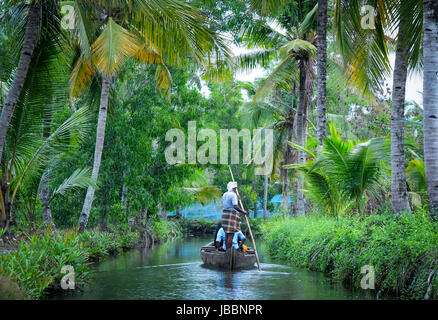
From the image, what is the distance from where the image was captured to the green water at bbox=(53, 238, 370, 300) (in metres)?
8.50

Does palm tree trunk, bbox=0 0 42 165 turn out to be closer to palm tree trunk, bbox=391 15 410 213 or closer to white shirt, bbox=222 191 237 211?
white shirt, bbox=222 191 237 211

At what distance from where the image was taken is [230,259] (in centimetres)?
1204

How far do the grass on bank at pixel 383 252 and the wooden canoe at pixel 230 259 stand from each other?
1.45 m

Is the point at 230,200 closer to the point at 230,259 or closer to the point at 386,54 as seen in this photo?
the point at 230,259

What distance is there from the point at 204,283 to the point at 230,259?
2.11m

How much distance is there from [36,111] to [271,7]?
7.06 metres

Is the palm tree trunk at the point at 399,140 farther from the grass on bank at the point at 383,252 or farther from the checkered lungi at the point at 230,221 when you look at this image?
the checkered lungi at the point at 230,221

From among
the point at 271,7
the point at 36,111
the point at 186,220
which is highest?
the point at 271,7

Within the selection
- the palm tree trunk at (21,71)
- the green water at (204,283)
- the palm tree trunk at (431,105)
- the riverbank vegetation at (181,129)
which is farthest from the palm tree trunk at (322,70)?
the palm tree trunk at (21,71)

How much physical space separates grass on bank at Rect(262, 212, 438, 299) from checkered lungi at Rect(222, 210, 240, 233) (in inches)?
77.4

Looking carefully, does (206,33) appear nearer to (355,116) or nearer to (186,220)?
(355,116)

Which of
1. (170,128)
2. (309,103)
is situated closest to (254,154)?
(309,103)

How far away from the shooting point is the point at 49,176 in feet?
42.6

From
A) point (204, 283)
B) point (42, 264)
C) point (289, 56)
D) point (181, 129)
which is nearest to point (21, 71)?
point (42, 264)
